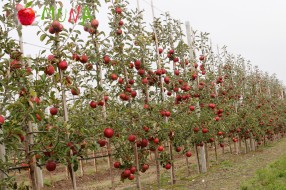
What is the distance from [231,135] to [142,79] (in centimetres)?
1098

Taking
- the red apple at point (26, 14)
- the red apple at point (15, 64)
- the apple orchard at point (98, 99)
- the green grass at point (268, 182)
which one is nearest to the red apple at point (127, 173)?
the apple orchard at point (98, 99)

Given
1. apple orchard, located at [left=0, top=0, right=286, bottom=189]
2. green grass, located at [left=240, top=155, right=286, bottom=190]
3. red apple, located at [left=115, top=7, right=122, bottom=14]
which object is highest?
red apple, located at [left=115, top=7, right=122, bottom=14]

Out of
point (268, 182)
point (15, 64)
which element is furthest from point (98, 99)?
point (268, 182)

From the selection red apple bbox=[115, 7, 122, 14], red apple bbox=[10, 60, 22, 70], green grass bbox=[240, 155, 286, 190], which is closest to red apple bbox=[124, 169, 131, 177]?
green grass bbox=[240, 155, 286, 190]

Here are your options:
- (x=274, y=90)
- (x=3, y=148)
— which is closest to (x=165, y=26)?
(x=3, y=148)

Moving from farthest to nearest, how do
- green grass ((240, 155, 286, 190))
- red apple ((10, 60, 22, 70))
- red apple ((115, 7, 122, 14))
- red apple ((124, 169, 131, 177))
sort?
green grass ((240, 155, 286, 190)) < red apple ((115, 7, 122, 14)) < red apple ((124, 169, 131, 177)) < red apple ((10, 60, 22, 70))

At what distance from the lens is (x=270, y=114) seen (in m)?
23.0

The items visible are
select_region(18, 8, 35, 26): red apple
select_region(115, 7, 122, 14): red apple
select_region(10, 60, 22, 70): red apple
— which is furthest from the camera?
select_region(115, 7, 122, 14): red apple

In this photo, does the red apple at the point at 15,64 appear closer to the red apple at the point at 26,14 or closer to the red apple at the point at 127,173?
the red apple at the point at 26,14

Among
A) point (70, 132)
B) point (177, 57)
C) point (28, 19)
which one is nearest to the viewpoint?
point (28, 19)

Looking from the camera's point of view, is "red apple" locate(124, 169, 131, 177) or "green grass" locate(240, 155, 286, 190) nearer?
"red apple" locate(124, 169, 131, 177)

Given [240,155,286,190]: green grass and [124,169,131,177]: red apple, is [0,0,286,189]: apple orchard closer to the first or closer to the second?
[124,169,131,177]: red apple

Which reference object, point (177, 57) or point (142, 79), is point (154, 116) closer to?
point (142, 79)

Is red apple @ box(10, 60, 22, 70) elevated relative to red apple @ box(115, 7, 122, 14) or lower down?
lower down
